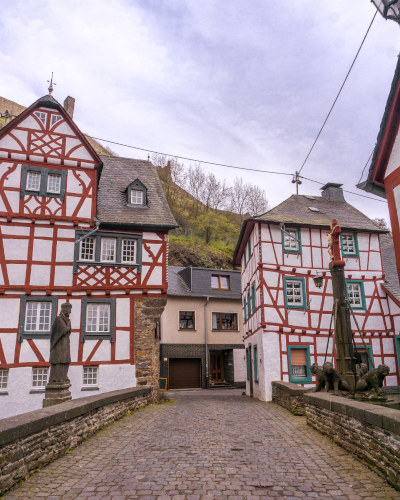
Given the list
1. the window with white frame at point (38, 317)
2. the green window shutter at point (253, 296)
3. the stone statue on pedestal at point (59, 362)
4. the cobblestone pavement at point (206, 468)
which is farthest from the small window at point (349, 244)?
the stone statue on pedestal at point (59, 362)

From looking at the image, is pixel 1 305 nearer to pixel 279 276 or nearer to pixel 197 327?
pixel 279 276

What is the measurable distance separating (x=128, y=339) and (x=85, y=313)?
1.89 m

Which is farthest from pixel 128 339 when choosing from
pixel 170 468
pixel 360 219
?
pixel 360 219

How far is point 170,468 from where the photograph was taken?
19.2 feet

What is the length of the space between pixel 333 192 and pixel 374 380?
17023 mm

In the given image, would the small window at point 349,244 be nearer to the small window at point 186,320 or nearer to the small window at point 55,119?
the small window at point 186,320

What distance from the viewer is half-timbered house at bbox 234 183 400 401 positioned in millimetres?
17078

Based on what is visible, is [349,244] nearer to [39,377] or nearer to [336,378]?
[336,378]

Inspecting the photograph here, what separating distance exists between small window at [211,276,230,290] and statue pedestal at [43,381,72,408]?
21.3 metres

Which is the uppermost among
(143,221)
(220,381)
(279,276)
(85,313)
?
(143,221)

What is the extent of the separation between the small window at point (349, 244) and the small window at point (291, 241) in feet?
7.52

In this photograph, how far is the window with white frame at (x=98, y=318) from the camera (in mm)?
15703

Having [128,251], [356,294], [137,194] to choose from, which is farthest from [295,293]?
[137,194]

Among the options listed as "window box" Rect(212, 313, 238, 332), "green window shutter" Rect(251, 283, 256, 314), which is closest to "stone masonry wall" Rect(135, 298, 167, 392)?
"green window shutter" Rect(251, 283, 256, 314)
